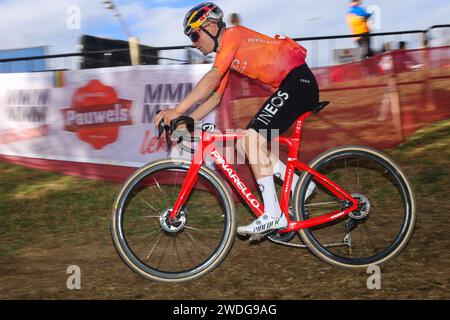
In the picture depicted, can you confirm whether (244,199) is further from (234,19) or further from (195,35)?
(234,19)

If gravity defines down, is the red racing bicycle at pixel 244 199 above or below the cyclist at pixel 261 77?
below

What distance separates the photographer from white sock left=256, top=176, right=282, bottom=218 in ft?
13.0

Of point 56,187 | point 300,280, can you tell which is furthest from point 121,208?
point 56,187

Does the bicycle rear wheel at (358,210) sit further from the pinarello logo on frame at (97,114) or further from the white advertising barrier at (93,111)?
the pinarello logo on frame at (97,114)

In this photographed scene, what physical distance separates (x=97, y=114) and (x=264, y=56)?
4.09 m

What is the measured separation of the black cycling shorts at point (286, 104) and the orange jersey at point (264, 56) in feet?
0.25

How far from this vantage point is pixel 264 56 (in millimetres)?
4020

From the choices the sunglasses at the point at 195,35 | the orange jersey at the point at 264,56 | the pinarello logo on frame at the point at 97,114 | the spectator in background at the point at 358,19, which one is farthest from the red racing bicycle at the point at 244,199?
the spectator in background at the point at 358,19

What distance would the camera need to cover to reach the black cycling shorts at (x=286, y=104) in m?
3.93

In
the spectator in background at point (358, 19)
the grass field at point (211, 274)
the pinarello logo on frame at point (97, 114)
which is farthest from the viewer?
the spectator in background at point (358, 19)

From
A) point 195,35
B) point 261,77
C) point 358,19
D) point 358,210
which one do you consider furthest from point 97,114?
point 358,19

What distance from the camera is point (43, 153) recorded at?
317 inches

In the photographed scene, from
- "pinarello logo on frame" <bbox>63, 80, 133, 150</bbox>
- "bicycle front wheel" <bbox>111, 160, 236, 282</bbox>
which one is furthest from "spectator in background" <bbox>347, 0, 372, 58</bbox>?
"bicycle front wheel" <bbox>111, 160, 236, 282</bbox>
